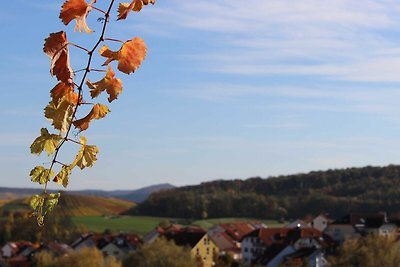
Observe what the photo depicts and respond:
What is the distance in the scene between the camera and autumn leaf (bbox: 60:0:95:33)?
1102 millimetres

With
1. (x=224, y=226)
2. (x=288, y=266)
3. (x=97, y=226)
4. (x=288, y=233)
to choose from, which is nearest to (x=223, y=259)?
(x=288, y=233)

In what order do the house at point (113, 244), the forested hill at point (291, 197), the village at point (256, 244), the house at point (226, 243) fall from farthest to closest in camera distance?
the forested hill at point (291, 197)
the house at point (226, 243)
the house at point (113, 244)
the village at point (256, 244)

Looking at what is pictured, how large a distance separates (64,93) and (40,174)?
177 millimetres

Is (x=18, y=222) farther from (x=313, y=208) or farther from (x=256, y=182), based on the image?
(x=256, y=182)

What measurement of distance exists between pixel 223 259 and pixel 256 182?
44475mm

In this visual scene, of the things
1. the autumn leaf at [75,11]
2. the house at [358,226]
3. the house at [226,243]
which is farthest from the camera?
the house at [226,243]

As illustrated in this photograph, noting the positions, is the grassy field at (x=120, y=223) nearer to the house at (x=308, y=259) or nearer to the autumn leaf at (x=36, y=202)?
the house at (x=308, y=259)

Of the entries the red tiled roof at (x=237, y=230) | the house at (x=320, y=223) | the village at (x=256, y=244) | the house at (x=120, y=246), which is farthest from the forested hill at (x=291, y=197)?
the house at (x=120, y=246)

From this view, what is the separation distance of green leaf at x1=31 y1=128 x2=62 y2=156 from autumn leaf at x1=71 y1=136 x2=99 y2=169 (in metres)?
0.04

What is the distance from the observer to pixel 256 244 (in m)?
46.1

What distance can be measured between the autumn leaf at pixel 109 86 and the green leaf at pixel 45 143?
9 centimetres

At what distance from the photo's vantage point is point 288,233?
4438 centimetres

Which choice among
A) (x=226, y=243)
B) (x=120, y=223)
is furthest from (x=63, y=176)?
(x=120, y=223)

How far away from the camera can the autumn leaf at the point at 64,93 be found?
3.89 feet
